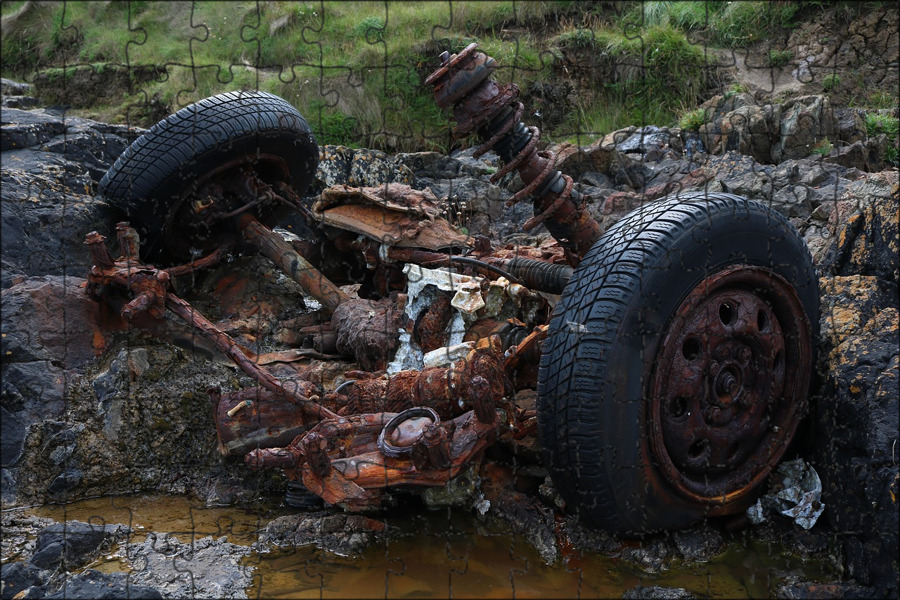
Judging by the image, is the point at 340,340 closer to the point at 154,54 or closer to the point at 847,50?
the point at 847,50

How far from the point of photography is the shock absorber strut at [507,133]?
3.49m

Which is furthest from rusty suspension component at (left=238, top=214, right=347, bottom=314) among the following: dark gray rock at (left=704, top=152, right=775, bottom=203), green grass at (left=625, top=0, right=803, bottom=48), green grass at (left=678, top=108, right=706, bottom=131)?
green grass at (left=625, top=0, right=803, bottom=48)

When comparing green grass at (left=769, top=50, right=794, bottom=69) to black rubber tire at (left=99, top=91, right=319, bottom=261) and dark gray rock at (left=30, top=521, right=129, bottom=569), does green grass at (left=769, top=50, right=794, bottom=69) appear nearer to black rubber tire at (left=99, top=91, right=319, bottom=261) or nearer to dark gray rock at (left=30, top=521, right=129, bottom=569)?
black rubber tire at (left=99, top=91, right=319, bottom=261)

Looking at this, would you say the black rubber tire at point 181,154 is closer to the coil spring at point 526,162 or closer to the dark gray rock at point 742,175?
the coil spring at point 526,162

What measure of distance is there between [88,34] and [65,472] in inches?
392

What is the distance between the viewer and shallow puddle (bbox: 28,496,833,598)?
111 inches

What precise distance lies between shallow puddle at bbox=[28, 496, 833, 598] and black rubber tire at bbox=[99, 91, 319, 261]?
1.89 meters

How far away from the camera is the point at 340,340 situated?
14.1ft

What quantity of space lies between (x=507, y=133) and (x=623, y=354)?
135 cm

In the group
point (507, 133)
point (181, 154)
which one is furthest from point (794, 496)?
point (181, 154)

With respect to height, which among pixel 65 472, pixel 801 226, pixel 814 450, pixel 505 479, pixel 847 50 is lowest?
pixel 65 472

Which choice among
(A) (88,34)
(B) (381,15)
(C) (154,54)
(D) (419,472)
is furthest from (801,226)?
(A) (88,34)

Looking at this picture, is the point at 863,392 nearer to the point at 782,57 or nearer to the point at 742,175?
the point at 742,175

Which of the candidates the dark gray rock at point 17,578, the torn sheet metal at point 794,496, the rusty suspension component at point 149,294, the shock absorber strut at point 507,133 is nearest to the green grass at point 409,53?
the shock absorber strut at point 507,133
